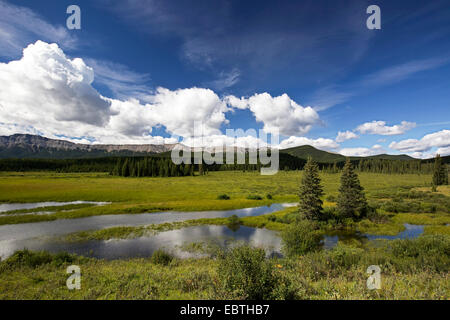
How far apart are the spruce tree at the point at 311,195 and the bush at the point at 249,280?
24.5 meters

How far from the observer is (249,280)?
8.53 m

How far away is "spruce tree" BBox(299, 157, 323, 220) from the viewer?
31.9 metres

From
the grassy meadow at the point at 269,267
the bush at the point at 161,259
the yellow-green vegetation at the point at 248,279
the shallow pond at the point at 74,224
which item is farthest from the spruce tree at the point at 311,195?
the bush at the point at 161,259

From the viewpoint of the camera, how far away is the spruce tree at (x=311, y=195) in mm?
31875

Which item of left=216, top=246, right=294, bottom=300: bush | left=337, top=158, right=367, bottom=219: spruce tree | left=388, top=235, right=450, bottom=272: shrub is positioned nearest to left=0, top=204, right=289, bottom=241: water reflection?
left=337, top=158, right=367, bottom=219: spruce tree

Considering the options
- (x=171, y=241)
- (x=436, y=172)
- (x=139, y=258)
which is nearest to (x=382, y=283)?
(x=139, y=258)

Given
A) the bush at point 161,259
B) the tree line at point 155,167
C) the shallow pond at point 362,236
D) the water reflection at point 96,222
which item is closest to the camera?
the bush at point 161,259

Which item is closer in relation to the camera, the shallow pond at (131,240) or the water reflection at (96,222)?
the shallow pond at (131,240)

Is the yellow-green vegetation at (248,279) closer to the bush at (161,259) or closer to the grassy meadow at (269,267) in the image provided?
the grassy meadow at (269,267)

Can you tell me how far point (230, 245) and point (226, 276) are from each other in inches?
606

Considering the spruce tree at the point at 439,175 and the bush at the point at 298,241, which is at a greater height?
the spruce tree at the point at 439,175

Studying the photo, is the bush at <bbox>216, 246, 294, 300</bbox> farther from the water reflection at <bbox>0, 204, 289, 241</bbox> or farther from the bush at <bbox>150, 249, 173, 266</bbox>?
the water reflection at <bbox>0, 204, 289, 241</bbox>

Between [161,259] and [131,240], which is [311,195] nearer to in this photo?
[161,259]
